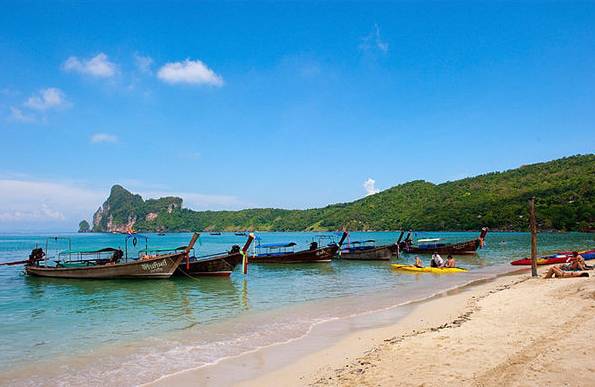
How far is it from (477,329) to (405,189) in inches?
6263

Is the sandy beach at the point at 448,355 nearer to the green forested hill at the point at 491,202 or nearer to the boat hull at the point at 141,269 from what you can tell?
the boat hull at the point at 141,269

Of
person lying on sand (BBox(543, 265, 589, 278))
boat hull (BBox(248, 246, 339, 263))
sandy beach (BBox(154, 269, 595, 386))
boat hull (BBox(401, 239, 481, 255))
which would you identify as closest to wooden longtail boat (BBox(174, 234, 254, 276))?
boat hull (BBox(248, 246, 339, 263))

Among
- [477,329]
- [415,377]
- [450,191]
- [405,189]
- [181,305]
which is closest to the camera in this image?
[415,377]

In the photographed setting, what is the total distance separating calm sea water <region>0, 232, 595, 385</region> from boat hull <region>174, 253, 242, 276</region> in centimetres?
68

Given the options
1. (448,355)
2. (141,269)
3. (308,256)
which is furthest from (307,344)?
(308,256)

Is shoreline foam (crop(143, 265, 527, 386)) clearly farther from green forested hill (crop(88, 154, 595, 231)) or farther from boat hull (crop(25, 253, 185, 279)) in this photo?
green forested hill (crop(88, 154, 595, 231))

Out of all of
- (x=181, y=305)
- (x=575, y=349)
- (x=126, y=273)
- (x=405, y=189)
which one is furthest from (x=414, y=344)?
(x=405, y=189)

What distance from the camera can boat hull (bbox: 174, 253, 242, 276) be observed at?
85.4ft

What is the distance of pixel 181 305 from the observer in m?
16.9

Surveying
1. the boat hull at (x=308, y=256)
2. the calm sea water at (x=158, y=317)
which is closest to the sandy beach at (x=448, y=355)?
the calm sea water at (x=158, y=317)

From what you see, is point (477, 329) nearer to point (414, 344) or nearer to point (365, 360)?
point (414, 344)

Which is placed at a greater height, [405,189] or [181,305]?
[405,189]

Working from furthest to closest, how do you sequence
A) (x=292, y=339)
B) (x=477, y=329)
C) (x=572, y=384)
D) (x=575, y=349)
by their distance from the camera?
(x=292, y=339)
(x=477, y=329)
(x=575, y=349)
(x=572, y=384)

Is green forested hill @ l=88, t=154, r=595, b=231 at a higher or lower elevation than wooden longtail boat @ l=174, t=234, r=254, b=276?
higher
